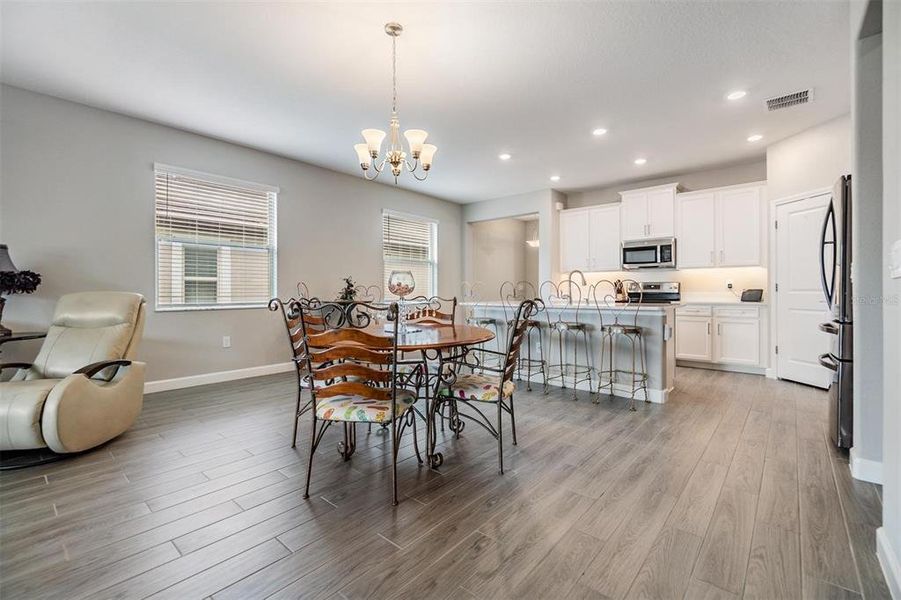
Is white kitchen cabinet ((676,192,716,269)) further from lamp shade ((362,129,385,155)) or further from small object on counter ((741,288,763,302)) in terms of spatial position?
lamp shade ((362,129,385,155))

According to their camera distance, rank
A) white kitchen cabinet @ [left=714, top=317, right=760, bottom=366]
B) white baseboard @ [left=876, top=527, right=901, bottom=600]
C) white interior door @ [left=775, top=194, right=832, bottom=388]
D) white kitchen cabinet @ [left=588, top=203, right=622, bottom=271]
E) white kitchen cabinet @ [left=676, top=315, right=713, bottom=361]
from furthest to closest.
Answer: white kitchen cabinet @ [left=588, top=203, right=622, bottom=271] < white kitchen cabinet @ [left=676, top=315, right=713, bottom=361] < white kitchen cabinet @ [left=714, top=317, right=760, bottom=366] < white interior door @ [left=775, top=194, right=832, bottom=388] < white baseboard @ [left=876, top=527, right=901, bottom=600]

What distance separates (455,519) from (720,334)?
4.86 metres

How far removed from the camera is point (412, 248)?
686cm

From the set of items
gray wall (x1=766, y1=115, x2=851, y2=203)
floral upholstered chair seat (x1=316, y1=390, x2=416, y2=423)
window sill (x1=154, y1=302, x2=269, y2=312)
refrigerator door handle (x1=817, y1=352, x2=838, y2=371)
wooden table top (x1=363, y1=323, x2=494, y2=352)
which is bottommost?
floral upholstered chair seat (x1=316, y1=390, x2=416, y2=423)

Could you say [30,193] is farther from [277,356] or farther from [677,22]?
[677,22]

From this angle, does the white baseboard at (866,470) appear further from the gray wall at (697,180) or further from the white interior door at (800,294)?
the gray wall at (697,180)

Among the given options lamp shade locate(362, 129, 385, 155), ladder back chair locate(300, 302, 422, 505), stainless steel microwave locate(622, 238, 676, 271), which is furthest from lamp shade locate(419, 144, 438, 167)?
stainless steel microwave locate(622, 238, 676, 271)

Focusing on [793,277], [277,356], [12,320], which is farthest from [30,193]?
[793,277]

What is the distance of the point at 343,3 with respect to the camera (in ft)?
7.56

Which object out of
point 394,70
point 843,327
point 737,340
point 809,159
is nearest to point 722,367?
point 737,340

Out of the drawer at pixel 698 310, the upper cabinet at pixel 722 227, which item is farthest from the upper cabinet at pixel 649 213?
the drawer at pixel 698 310

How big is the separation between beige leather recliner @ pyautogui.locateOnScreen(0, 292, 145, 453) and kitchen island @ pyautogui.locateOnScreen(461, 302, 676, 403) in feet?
11.3

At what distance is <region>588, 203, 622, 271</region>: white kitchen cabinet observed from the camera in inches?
244

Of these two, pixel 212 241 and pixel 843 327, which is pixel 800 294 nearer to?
pixel 843 327
